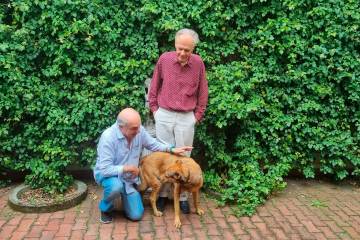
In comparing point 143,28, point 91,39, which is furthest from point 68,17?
point 143,28

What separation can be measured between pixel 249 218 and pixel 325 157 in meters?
1.84

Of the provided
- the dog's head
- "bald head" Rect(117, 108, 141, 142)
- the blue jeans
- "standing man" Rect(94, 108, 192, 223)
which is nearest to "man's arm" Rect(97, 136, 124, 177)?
"standing man" Rect(94, 108, 192, 223)

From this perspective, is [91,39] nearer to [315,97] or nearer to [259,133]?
[259,133]

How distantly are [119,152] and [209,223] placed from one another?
1.35 meters

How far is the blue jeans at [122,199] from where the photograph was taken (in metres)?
5.00

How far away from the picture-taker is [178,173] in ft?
16.3

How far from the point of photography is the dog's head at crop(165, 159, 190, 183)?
496cm

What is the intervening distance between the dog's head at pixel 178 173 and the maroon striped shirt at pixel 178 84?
0.69m

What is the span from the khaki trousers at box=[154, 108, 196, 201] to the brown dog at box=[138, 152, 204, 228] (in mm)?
228

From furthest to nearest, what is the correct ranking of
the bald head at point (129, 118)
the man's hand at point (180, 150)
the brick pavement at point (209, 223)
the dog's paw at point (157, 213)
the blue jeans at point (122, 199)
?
the dog's paw at point (157, 213)
the man's hand at point (180, 150)
the blue jeans at point (122, 199)
the brick pavement at point (209, 223)
the bald head at point (129, 118)

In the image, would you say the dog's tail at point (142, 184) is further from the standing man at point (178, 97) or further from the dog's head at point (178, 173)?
the dog's head at point (178, 173)

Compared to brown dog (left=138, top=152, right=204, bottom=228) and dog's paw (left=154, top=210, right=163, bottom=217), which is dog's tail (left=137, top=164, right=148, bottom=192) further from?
dog's paw (left=154, top=210, right=163, bottom=217)

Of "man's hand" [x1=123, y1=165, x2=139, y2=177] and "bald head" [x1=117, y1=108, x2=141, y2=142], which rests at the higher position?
"bald head" [x1=117, y1=108, x2=141, y2=142]

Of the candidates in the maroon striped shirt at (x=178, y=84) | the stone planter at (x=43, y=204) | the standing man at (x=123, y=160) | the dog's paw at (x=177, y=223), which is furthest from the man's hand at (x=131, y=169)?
the stone planter at (x=43, y=204)
